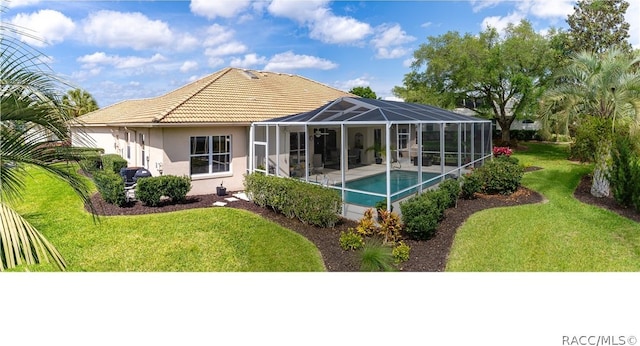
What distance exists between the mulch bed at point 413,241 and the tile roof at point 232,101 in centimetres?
231

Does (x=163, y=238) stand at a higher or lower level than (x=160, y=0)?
lower

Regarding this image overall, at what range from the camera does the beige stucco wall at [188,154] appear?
9797 millimetres

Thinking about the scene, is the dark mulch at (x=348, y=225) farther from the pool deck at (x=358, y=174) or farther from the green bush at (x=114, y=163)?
the green bush at (x=114, y=163)

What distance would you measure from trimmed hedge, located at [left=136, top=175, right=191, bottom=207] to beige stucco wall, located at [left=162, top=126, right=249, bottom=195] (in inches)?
37.1

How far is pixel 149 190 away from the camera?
8711 millimetres

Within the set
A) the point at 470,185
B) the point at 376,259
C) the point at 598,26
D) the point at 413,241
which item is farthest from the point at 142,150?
the point at 598,26

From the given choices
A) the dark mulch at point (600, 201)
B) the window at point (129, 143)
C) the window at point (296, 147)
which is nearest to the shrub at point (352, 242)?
the dark mulch at point (600, 201)

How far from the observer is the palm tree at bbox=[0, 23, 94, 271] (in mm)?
3943

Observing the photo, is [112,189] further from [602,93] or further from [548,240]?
[602,93]

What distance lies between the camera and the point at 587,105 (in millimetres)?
9555
